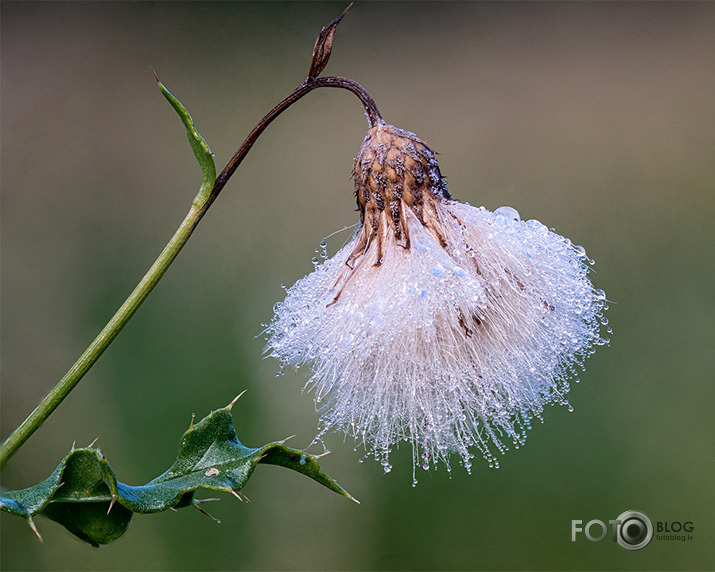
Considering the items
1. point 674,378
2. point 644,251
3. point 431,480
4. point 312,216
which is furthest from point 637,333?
point 312,216

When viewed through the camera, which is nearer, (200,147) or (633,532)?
(200,147)

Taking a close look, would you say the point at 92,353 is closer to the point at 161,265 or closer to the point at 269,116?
the point at 161,265

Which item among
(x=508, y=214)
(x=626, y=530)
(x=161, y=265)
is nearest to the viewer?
(x=161, y=265)

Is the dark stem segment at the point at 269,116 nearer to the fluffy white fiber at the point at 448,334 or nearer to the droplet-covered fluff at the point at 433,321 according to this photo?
the droplet-covered fluff at the point at 433,321

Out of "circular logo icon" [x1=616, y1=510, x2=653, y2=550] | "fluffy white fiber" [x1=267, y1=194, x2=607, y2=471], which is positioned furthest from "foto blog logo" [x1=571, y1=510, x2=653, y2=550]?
"fluffy white fiber" [x1=267, y1=194, x2=607, y2=471]

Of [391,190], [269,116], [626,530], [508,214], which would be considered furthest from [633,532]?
[269,116]

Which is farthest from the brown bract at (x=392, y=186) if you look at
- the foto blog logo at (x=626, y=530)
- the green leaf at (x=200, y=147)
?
Result: the foto blog logo at (x=626, y=530)
